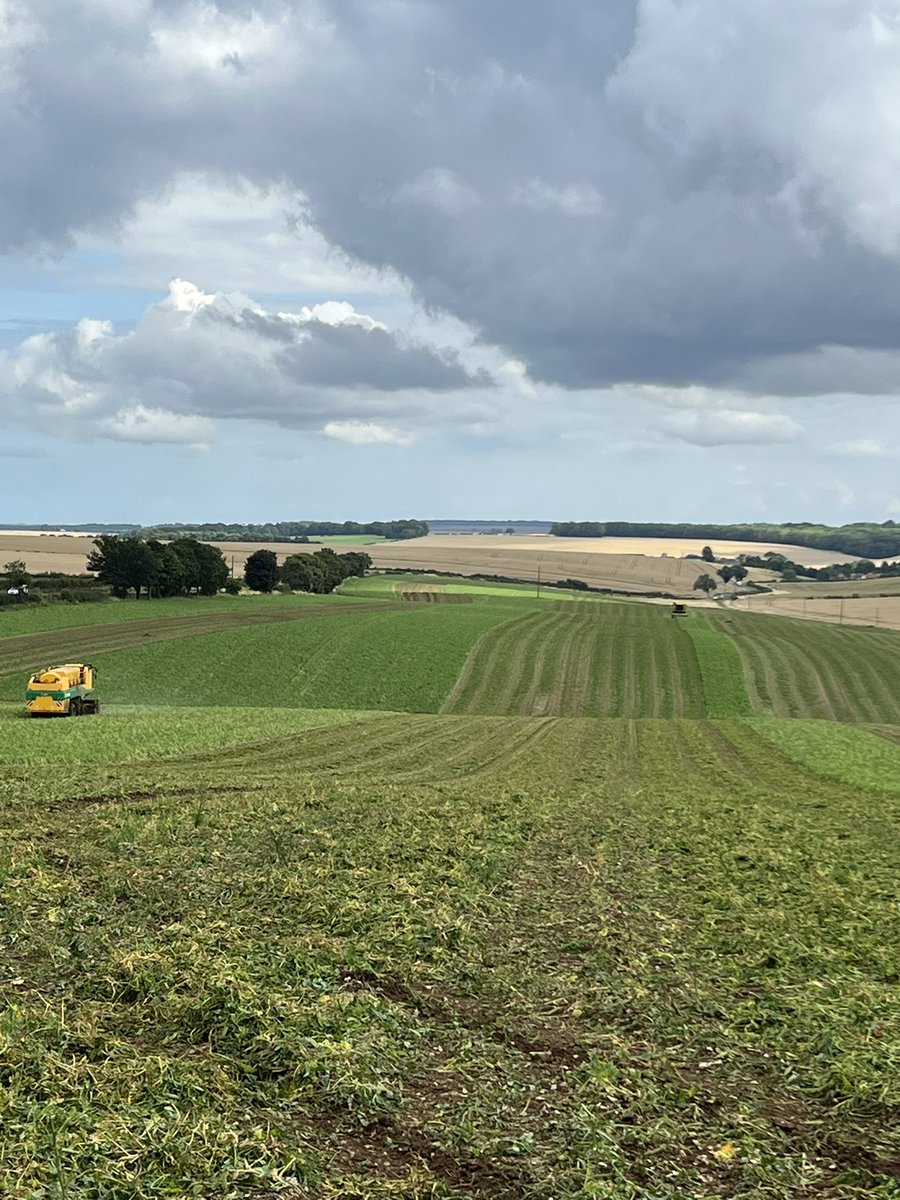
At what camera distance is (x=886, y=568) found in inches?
6388

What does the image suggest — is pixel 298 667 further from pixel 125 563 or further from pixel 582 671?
pixel 125 563

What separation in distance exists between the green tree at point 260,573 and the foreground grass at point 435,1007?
84754 mm

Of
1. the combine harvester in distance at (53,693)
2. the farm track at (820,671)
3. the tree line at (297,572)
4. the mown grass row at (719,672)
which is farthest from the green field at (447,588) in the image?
the combine harvester in distance at (53,693)

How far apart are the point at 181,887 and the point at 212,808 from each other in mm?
5390

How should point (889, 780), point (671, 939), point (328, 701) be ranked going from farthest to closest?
point (328, 701) < point (889, 780) < point (671, 939)

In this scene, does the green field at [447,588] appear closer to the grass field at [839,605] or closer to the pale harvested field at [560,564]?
the pale harvested field at [560,564]

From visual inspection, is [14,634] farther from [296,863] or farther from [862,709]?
A: [296,863]

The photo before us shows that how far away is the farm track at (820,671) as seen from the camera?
53281mm

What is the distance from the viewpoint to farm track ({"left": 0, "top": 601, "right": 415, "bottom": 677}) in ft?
184

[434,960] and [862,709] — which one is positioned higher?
[434,960]

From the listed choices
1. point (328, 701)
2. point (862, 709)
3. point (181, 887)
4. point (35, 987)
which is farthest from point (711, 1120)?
point (862, 709)

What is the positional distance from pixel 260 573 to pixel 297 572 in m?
7.52

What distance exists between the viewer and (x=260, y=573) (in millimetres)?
101812

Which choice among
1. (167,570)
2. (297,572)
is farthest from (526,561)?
(167,570)
